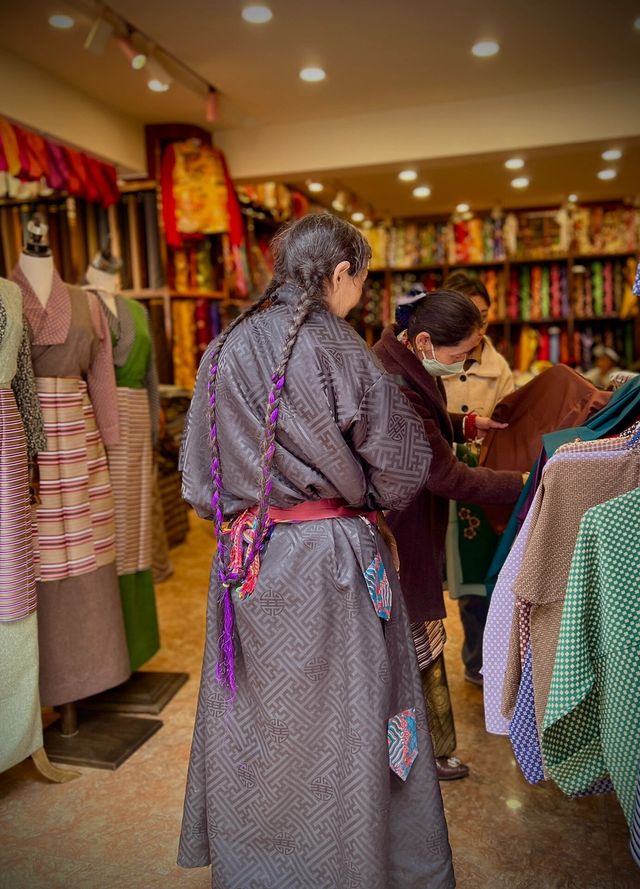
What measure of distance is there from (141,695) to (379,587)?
172 centimetres

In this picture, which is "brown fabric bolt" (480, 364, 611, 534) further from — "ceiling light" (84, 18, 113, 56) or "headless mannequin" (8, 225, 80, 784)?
"ceiling light" (84, 18, 113, 56)

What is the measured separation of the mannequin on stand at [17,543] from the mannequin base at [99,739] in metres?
0.20

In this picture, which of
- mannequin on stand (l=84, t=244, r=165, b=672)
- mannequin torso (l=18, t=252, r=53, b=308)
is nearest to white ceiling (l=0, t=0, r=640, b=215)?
mannequin on stand (l=84, t=244, r=165, b=672)

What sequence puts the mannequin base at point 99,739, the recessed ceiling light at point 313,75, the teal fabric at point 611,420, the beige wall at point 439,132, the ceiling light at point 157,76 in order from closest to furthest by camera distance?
the teal fabric at point 611,420 → the mannequin base at point 99,739 → the ceiling light at point 157,76 → the recessed ceiling light at point 313,75 → the beige wall at point 439,132

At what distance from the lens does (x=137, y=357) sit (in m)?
2.93

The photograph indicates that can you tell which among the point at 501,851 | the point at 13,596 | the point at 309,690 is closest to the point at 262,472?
the point at 309,690

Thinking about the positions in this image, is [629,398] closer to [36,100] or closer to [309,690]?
[309,690]

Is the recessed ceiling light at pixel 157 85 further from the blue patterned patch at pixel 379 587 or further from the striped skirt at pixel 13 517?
the blue patterned patch at pixel 379 587

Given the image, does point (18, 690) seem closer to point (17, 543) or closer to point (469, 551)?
point (17, 543)

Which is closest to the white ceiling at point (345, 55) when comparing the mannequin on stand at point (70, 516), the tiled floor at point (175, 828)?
the mannequin on stand at point (70, 516)

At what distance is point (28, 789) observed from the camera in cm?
232

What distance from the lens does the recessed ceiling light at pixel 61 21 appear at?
3.38 metres

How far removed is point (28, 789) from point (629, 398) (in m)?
2.10

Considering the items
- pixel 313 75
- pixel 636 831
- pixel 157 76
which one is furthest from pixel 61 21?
pixel 636 831
